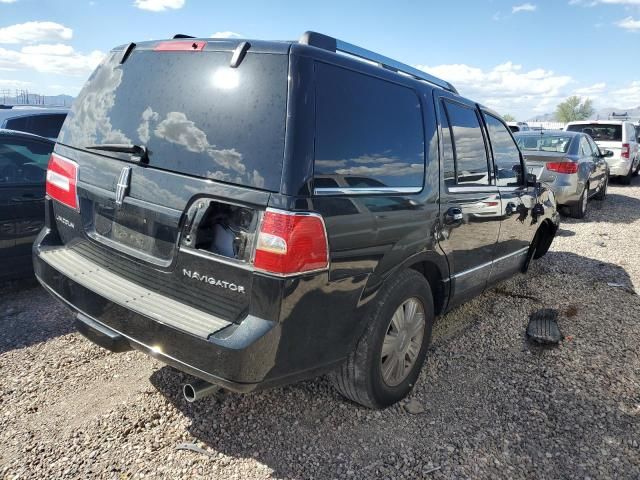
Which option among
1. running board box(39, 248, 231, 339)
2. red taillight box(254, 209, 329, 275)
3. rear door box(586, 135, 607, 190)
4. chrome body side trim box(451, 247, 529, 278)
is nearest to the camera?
red taillight box(254, 209, 329, 275)

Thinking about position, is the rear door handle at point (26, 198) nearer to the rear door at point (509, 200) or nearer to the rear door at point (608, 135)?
the rear door at point (509, 200)

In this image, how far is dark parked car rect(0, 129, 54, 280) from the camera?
4129 millimetres

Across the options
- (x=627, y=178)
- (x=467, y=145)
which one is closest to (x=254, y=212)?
(x=467, y=145)

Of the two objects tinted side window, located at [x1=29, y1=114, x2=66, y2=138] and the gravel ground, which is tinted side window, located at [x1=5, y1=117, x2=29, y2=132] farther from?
the gravel ground

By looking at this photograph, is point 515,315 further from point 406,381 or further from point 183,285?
point 183,285

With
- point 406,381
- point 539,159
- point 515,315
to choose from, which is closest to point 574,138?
point 539,159

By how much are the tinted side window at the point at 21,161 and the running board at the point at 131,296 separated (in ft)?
6.44

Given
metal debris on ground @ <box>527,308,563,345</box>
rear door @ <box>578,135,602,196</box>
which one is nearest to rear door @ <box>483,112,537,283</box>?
metal debris on ground @ <box>527,308,563,345</box>

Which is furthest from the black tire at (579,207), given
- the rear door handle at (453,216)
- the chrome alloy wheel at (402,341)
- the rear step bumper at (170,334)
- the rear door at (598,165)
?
the rear step bumper at (170,334)

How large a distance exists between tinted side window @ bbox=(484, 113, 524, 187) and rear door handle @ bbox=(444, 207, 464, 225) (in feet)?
3.06

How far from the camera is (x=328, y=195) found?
2.10 metres

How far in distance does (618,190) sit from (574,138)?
6.53 metres

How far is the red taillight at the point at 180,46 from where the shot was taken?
2.31m

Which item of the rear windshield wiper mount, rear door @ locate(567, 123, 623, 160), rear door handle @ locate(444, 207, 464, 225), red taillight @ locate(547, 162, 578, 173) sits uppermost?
rear door @ locate(567, 123, 623, 160)
